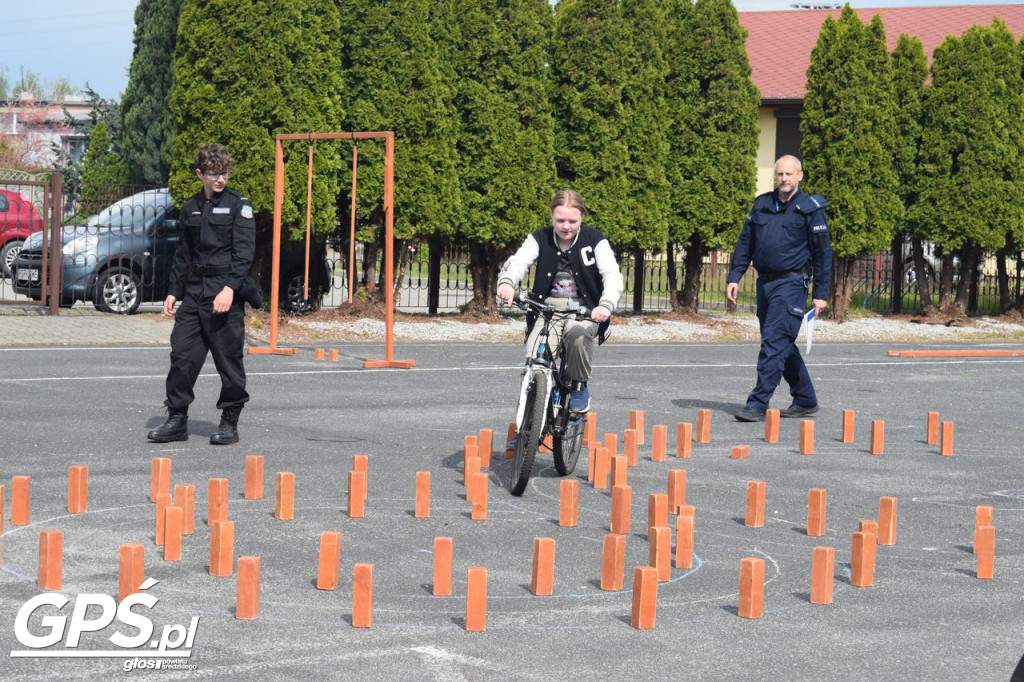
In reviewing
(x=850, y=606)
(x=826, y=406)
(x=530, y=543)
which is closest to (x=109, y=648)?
(x=530, y=543)

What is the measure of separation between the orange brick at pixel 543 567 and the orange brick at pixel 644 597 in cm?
52

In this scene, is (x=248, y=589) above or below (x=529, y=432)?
below

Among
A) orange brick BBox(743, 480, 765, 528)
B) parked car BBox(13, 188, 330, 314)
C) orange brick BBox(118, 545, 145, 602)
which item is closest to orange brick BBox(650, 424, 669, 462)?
orange brick BBox(743, 480, 765, 528)

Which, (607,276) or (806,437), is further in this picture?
(806,437)

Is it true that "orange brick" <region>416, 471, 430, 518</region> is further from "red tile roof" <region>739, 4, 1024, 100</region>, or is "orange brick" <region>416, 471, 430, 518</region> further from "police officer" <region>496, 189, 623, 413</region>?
"red tile roof" <region>739, 4, 1024, 100</region>

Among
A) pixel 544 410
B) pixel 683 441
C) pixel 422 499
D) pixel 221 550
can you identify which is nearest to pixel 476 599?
pixel 221 550

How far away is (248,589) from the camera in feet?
17.7

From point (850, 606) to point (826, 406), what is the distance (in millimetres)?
7507

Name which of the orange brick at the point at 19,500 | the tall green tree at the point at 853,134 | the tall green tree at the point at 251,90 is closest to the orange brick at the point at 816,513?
the orange brick at the point at 19,500

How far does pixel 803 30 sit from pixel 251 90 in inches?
1156

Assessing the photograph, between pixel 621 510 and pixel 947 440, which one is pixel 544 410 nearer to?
pixel 621 510

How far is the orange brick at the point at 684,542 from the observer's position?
21.5 feet

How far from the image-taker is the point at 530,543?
7031 mm

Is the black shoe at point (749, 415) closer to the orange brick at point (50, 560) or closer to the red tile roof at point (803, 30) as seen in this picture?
the orange brick at point (50, 560)
